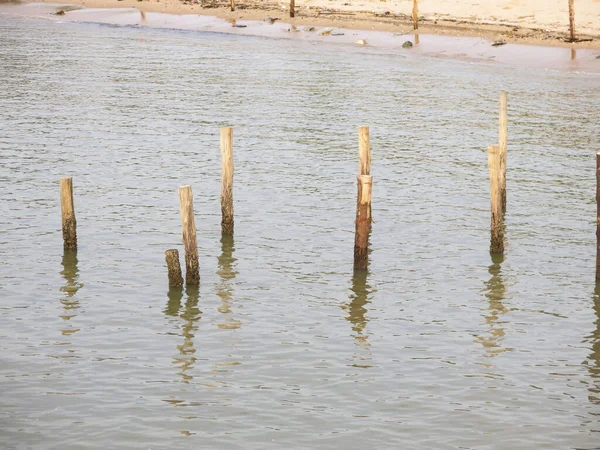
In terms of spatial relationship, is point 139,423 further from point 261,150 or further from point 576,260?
point 261,150

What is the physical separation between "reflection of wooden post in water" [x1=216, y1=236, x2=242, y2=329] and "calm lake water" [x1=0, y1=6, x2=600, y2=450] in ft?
0.19

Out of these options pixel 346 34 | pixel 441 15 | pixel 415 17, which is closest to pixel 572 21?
pixel 415 17

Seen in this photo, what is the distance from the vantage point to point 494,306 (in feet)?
57.5

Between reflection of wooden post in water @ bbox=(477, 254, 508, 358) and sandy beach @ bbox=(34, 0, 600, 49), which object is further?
sandy beach @ bbox=(34, 0, 600, 49)

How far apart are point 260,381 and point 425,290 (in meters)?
4.94

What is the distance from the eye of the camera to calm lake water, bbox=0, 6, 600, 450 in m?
13.5

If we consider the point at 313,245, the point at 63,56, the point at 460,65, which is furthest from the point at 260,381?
the point at 63,56

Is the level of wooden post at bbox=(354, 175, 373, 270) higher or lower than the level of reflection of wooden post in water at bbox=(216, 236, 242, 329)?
higher

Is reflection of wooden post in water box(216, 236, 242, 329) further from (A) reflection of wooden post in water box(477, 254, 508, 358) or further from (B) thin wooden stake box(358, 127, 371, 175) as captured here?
(A) reflection of wooden post in water box(477, 254, 508, 358)

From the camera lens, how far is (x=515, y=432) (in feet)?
42.9

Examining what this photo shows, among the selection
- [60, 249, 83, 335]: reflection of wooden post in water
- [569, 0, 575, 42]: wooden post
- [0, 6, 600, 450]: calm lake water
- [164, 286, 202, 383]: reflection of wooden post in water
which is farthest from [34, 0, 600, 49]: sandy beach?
[164, 286, 202, 383]: reflection of wooden post in water

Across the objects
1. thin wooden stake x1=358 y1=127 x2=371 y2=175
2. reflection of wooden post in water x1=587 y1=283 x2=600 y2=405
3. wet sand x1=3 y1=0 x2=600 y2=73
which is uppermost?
wet sand x1=3 y1=0 x2=600 y2=73

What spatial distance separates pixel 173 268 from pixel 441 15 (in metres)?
39.6

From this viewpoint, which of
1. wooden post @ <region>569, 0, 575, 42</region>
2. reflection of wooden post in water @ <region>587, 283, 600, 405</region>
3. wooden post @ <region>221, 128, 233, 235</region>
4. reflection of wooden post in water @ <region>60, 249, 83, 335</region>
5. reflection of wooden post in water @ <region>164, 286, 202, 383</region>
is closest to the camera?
reflection of wooden post in water @ <region>587, 283, 600, 405</region>
